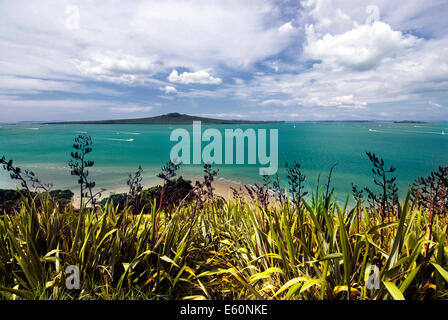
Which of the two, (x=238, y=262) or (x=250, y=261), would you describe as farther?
(x=238, y=262)

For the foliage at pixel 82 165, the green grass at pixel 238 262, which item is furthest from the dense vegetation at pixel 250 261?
the foliage at pixel 82 165

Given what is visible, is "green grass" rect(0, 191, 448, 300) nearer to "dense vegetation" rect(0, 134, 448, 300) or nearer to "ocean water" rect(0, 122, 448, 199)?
"dense vegetation" rect(0, 134, 448, 300)

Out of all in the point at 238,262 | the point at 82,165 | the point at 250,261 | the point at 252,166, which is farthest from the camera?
the point at 252,166

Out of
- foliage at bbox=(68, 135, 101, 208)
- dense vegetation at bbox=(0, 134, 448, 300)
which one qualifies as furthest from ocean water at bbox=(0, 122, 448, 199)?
foliage at bbox=(68, 135, 101, 208)

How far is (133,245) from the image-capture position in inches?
108

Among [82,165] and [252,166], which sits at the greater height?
[82,165]

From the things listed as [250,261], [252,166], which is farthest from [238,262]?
[252,166]

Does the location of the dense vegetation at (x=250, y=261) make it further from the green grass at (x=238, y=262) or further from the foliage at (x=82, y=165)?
the foliage at (x=82, y=165)

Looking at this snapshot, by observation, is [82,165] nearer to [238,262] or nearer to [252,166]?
[238,262]

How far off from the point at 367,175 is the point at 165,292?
123ft
